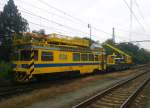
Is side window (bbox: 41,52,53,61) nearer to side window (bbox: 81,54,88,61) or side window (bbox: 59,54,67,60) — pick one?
side window (bbox: 59,54,67,60)

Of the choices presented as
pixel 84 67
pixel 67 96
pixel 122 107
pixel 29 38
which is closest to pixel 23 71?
pixel 29 38

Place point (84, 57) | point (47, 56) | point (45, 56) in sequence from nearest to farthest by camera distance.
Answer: point (45, 56), point (47, 56), point (84, 57)

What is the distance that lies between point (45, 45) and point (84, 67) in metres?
6.74

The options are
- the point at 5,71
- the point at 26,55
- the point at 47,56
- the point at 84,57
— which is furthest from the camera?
the point at 84,57

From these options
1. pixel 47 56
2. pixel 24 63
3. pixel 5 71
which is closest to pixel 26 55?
pixel 24 63

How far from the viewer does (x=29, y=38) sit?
18.1 m

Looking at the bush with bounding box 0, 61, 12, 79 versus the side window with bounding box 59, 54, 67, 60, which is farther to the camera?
the bush with bounding box 0, 61, 12, 79

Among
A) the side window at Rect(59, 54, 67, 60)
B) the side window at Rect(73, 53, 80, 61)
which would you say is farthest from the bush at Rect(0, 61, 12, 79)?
the side window at Rect(73, 53, 80, 61)

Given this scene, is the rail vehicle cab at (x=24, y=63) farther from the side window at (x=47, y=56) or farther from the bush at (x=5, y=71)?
the bush at (x=5, y=71)

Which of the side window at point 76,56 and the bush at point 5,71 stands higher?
the side window at point 76,56

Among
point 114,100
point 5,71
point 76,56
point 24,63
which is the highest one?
point 76,56

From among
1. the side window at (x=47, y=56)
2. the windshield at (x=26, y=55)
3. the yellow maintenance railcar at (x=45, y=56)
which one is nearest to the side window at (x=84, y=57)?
the yellow maintenance railcar at (x=45, y=56)

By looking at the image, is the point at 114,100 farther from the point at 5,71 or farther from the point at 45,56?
the point at 5,71

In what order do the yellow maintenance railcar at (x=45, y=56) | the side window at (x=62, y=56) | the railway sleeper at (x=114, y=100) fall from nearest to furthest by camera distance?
the railway sleeper at (x=114, y=100) → the yellow maintenance railcar at (x=45, y=56) → the side window at (x=62, y=56)
